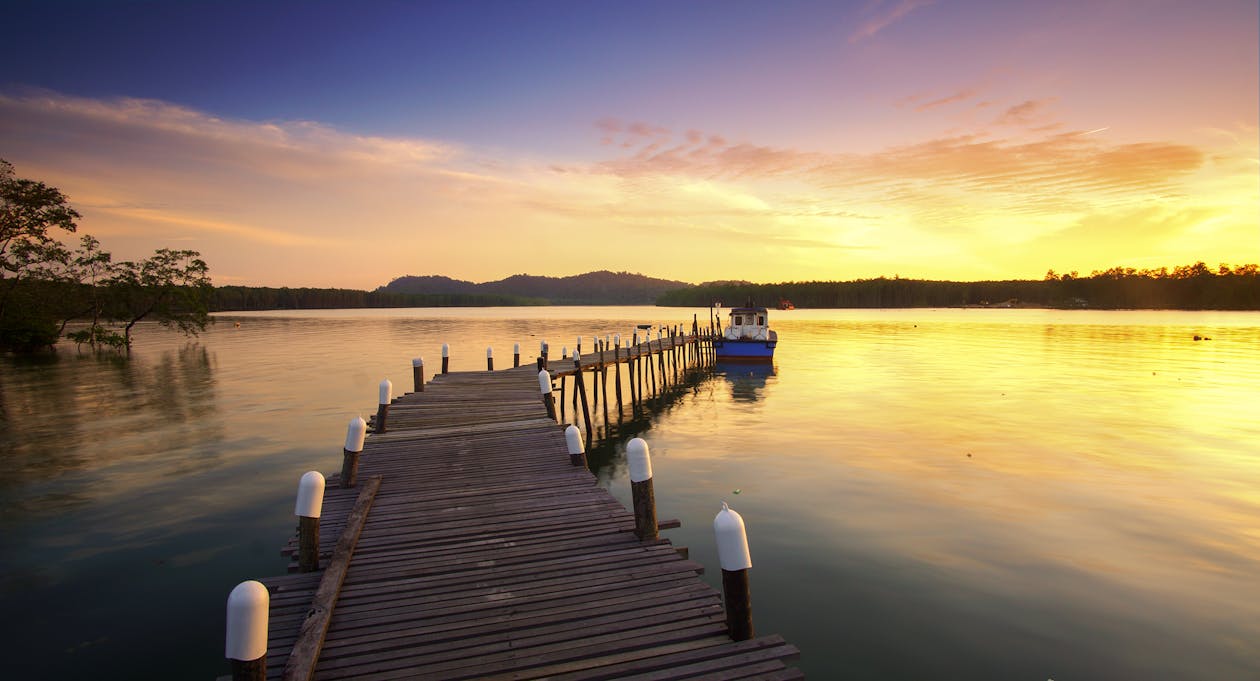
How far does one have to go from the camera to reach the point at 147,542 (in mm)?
12086

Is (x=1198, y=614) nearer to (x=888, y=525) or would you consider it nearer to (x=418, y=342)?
(x=888, y=525)

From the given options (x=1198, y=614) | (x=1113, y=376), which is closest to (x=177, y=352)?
(x=1198, y=614)

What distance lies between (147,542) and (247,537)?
181 centimetres

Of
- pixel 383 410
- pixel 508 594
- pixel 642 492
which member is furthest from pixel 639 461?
pixel 383 410

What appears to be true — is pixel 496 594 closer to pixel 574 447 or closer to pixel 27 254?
pixel 574 447

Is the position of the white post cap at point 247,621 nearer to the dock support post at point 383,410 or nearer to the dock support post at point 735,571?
the dock support post at point 735,571

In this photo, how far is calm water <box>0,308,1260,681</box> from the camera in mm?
8648

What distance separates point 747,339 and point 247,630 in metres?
42.0

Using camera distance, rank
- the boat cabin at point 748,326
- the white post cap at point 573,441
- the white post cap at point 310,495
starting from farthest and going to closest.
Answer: the boat cabin at point 748,326
the white post cap at point 573,441
the white post cap at point 310,495

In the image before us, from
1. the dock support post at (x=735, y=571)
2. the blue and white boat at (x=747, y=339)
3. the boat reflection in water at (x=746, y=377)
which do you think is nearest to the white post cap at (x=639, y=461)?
the dock support post at (x=735, y=571)

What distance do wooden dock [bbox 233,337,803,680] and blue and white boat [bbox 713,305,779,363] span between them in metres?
34.7

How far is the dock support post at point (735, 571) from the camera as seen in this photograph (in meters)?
5.29

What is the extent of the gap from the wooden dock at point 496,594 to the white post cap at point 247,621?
63cm

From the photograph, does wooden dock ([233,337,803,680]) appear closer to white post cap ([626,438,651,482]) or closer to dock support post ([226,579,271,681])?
dock support post ([226,579,271,681])
